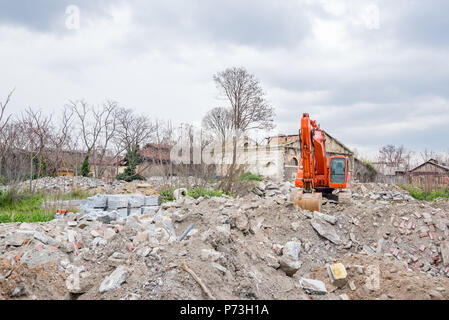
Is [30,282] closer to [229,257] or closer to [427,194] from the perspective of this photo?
[229,257]

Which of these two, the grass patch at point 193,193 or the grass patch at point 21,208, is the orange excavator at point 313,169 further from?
the grass patch at point 21,208

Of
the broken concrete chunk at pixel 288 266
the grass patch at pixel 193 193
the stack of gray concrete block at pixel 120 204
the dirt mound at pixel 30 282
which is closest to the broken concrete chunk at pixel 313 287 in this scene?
the broken concrete chunk at pixel 288 266

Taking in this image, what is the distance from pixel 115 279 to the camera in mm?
3709

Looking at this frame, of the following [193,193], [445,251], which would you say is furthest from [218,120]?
[445,251]

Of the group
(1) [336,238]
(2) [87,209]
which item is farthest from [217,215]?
(2) [87,209]

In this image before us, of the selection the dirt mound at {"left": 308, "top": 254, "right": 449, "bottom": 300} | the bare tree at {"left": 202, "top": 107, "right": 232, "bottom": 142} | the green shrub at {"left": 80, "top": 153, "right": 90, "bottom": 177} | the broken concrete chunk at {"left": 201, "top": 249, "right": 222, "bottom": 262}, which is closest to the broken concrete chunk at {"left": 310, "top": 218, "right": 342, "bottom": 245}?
the dirt mound at {"left": 308, "top": 254, "right": 449, "bottom": 300}

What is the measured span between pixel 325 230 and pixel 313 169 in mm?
2459

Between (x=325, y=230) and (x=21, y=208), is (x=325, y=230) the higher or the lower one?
the lower one

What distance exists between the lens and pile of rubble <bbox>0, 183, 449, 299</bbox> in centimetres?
382

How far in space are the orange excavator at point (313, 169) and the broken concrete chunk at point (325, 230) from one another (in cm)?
118

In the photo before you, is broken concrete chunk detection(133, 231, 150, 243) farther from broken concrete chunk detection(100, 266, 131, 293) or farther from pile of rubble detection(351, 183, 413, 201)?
pile of rubble detection(351, 183, 413, 201)

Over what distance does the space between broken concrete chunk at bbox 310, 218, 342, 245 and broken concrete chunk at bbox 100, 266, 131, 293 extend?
474 cm

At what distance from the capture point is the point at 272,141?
29.9 metres
